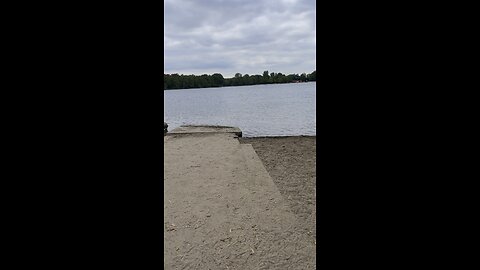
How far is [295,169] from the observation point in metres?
7.09

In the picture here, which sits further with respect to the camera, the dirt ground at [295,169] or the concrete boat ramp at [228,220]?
the dirt ground at [295,169]

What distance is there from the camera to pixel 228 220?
4266mm

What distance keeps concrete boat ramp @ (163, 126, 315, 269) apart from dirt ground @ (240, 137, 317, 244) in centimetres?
16

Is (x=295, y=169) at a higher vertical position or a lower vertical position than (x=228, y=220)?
higher

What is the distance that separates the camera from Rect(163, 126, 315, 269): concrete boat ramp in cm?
325

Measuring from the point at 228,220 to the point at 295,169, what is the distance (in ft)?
10.1

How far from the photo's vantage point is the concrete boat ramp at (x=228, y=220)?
3.25 m

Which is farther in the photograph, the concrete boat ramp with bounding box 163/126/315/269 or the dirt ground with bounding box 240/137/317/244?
the dirt ground with bounding box 240/137/317/244

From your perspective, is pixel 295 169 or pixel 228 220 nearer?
pixel 228 220

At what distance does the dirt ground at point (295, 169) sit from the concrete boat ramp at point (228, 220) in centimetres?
16
